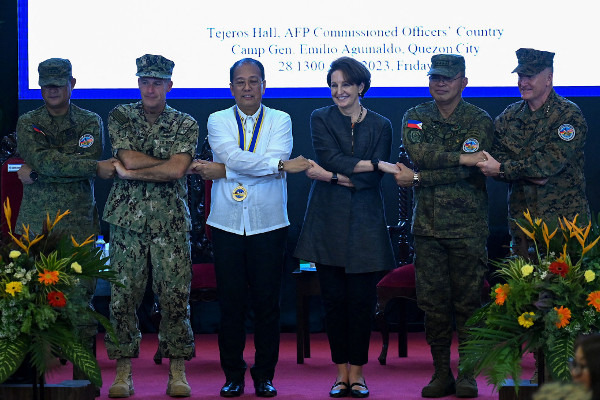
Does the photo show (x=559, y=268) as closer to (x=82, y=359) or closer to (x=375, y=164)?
(x=375, y=164)

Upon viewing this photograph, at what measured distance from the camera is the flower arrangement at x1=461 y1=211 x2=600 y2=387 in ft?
10.8

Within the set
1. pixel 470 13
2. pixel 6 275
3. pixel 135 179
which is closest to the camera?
pixel 6 275

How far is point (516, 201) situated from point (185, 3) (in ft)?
9.20

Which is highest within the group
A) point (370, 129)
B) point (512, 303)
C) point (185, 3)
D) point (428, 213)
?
point (185, 3)

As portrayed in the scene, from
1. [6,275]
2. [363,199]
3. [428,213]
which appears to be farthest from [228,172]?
[6,275]

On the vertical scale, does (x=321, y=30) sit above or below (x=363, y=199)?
above

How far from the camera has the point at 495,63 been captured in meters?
6.30

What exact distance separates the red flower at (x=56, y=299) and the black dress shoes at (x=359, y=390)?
1718mm

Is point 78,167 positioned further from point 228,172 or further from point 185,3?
point 185,3

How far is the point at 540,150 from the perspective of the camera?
4.64 metres

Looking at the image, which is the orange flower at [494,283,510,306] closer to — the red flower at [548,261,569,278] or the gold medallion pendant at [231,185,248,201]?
the red flower at [548,261,569,278]

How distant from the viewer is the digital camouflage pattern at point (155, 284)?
4.59m

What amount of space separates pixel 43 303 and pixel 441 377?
2123mm

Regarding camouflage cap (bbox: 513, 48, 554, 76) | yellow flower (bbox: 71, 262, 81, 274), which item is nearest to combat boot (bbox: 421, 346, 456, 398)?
camouflage cap (bbox: 513, 48, 554, 76)
